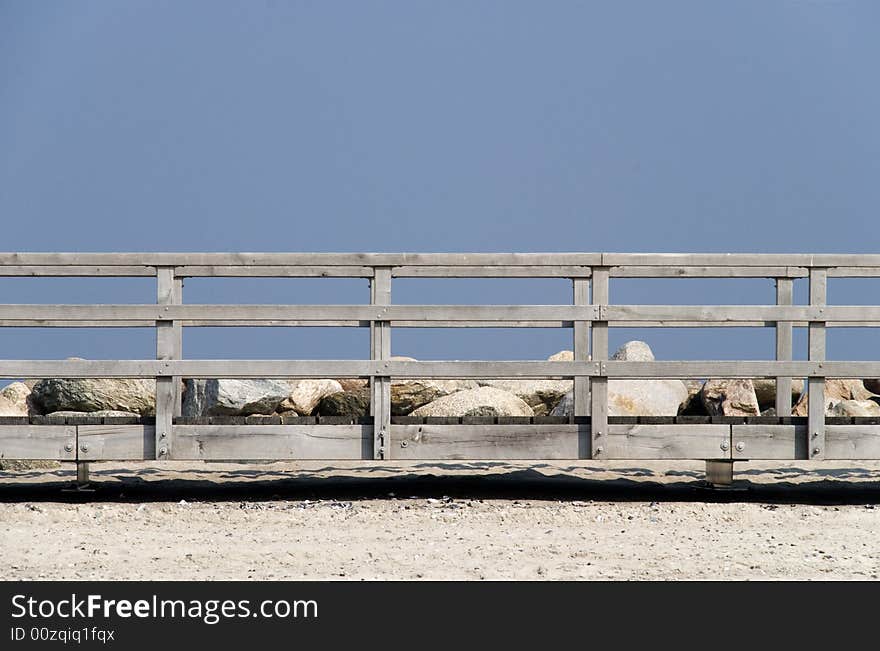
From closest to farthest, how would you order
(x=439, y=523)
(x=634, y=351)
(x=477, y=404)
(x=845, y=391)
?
(x=439, y=523), (x=477, y=404), (x=845, y=391), (x=634, y=351)

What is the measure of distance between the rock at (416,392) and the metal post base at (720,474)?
17.5ft

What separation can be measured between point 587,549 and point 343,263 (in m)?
2.88

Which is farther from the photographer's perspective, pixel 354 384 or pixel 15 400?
pixel 15 400

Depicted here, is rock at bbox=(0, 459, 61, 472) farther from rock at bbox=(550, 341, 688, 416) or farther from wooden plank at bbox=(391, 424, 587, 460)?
rock at bbox=(550, 341, 688, 416)

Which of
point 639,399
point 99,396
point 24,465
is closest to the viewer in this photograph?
point 24,465

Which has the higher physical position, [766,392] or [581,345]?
[581,345]

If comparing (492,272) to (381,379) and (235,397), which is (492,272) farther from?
(235,397)

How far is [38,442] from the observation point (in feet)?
27.7

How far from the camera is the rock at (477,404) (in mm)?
12562

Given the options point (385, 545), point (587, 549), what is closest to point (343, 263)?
point (385, 545)

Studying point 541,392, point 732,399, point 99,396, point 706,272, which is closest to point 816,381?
point 706,272

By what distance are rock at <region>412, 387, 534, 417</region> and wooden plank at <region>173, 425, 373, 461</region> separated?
4244 millimetres

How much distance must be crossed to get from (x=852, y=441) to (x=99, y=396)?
31.4 ft

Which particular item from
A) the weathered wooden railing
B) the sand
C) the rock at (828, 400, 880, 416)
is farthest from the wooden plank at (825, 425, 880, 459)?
the rock at (828, 400, 880, 416)
